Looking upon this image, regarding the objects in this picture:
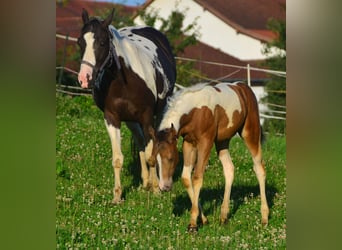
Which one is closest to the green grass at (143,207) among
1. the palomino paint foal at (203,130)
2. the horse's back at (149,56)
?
the palomino paint foal at (203,130)

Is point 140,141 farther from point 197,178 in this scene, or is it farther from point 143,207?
point 197,178

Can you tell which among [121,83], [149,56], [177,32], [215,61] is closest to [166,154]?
[121,83]

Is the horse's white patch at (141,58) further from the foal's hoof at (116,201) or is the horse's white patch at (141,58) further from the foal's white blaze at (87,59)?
the foal's hoof at (116,201)

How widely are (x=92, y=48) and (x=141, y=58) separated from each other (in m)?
1.31

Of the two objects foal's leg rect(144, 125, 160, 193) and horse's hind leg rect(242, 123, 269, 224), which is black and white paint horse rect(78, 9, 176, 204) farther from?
horse's hind leg rect(242, 123, 269, 224)

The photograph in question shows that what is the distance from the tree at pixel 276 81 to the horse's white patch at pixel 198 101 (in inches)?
320

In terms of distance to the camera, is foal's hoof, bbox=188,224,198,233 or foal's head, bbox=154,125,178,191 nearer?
foal's head, bbox=154,125,178,191

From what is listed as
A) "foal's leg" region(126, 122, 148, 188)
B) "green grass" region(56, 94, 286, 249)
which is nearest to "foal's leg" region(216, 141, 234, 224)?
"green grass" region(56, 94, 286, 249)

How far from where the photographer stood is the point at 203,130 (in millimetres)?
5656

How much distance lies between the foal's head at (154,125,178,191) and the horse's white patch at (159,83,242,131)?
85 mm

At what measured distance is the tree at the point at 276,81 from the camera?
49.7 feet

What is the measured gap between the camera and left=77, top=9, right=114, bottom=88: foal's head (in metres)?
5.91
